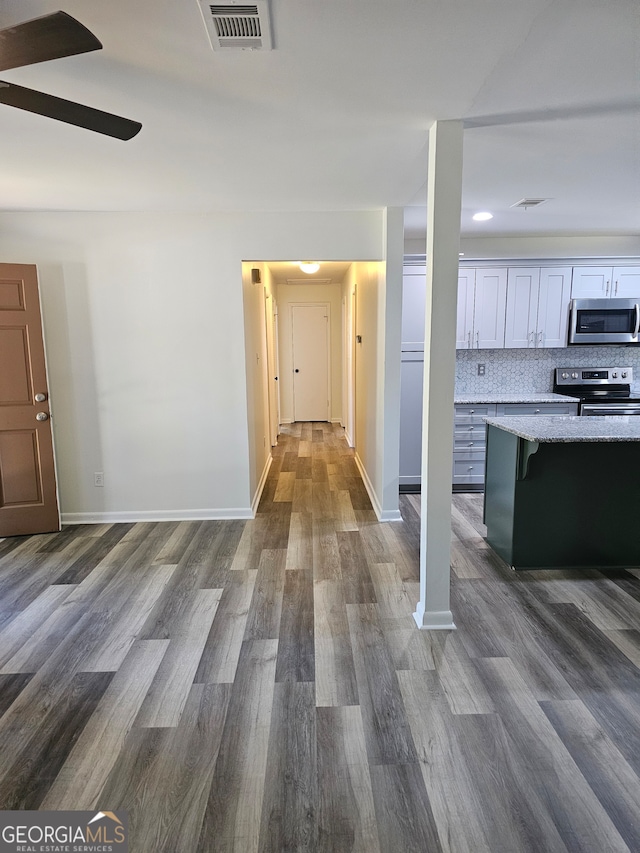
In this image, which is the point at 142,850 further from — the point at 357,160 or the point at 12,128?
the point at 357,160

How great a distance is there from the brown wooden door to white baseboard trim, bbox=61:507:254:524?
0.20 meters

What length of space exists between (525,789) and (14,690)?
81.1 inches

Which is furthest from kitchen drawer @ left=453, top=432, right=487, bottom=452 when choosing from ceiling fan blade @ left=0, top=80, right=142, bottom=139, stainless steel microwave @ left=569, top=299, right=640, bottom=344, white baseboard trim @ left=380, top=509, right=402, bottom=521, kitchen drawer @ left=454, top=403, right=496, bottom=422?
ceiling fan blade @ left=0, top=80, right=142, bottom=139

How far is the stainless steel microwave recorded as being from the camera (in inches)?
177

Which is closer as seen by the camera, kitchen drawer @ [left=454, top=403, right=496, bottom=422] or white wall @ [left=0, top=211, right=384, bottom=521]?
white wall @ [left=0, top=211, right=384, bottom=521]

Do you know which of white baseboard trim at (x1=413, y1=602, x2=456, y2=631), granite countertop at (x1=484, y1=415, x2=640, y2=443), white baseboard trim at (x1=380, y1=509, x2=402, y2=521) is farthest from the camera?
white baseboard trim at (x1=380, y1=509, x2=402, y2=521)

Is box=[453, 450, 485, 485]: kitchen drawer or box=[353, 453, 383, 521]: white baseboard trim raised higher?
box=[453, 450, 485, 485]: kitchen drawer

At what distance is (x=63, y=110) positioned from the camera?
4.86 feet

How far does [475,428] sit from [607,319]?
168 cm

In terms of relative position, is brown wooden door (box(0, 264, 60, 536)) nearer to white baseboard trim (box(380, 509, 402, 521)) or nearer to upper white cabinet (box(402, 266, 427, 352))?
white baseboard trim (box(380, 509, 402, 521))

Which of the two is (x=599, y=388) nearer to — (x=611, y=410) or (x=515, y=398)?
(x=611, y=410)

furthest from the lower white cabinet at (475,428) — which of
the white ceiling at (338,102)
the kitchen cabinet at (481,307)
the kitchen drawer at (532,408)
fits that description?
the white ceiling at (338,102)

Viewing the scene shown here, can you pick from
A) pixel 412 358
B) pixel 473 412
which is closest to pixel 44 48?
pixel 412 358

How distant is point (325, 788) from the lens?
1533mm
